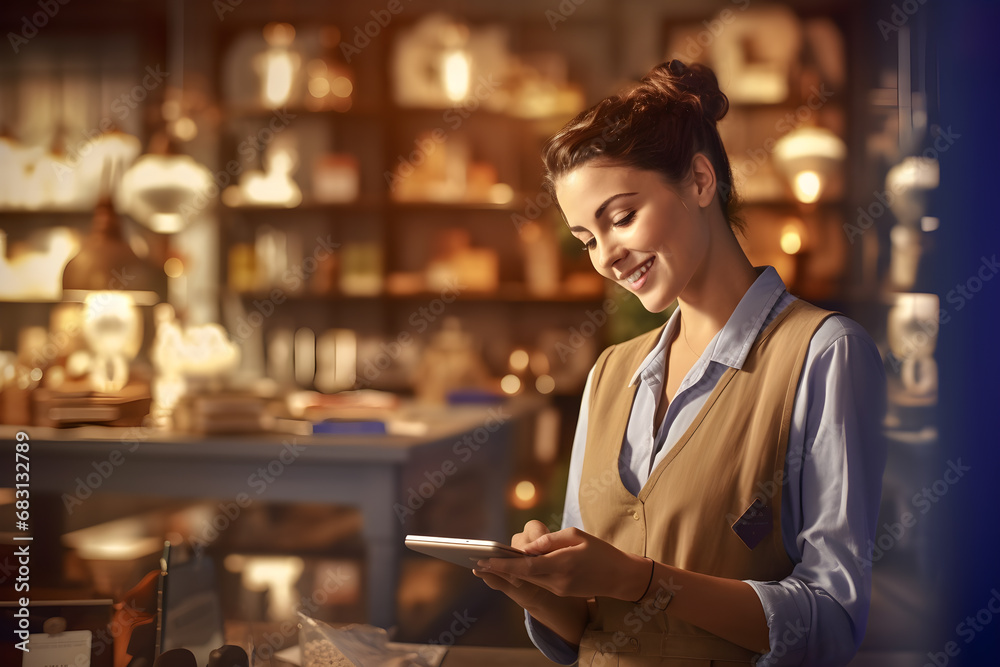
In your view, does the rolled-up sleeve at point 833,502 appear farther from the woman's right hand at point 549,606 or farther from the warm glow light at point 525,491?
the warm glow light at point 525,491

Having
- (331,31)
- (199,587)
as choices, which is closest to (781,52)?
(331,31)

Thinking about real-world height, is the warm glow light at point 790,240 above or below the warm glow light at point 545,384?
above

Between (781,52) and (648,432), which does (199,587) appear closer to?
(648,432)

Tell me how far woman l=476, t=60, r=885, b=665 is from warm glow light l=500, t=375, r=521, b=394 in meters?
3.32

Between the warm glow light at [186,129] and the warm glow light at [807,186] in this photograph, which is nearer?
the warm glow light at [807,186]

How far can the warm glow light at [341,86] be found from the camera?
4867 mm

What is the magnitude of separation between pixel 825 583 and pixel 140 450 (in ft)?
5.93

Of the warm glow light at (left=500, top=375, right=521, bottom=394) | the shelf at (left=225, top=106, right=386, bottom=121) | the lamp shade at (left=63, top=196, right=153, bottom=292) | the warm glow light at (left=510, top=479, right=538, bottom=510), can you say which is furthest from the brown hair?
the shelf at (left=225, top=106, right=386, bottom=121)

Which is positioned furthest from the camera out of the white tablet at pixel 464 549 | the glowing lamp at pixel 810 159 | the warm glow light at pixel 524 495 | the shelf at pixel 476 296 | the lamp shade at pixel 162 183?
the shelf at pixel 476 296

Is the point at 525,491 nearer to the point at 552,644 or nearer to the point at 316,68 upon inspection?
the point at 316,68

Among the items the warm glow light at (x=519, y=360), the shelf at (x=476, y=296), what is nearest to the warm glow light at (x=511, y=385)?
the warm glow light at (x=519, y=360)

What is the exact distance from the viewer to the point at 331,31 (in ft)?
16.1

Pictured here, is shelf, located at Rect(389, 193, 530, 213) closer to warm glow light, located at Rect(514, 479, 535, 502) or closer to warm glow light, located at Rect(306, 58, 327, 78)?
warm glow light, located at Rect(306, 58, 327, 78)

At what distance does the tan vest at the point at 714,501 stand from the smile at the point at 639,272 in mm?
188
